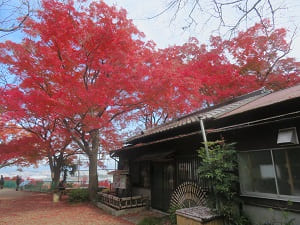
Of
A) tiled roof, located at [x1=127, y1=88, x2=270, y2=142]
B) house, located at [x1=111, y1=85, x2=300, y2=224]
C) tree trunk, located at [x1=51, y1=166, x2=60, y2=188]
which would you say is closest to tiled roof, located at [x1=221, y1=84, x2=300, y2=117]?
house, located at [x1=111, y1=85, x2=300, y2=224]

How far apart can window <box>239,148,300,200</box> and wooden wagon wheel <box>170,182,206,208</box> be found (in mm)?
1261

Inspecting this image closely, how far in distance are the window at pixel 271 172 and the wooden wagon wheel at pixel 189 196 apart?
1261mm

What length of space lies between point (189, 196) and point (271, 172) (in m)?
2.60

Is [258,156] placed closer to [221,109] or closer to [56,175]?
[221,109]

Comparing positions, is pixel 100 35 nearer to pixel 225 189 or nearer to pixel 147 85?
pixel 147 85

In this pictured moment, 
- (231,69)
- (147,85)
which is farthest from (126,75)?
(231,69)

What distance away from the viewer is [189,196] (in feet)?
22.1

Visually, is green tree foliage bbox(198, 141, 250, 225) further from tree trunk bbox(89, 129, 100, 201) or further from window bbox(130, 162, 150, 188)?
tree trunk bbox(89, 129, 100, 201)

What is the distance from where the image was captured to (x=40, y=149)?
1606 centimetres

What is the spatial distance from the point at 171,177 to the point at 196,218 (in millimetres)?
3521

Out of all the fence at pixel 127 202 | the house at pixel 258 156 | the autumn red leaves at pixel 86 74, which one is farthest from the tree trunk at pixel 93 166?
the house at pixel 258 156

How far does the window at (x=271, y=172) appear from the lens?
482 cm

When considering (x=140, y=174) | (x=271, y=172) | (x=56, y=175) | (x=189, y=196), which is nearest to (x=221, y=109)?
(x=271, y=172)

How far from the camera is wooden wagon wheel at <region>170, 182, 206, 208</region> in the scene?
646 cm
